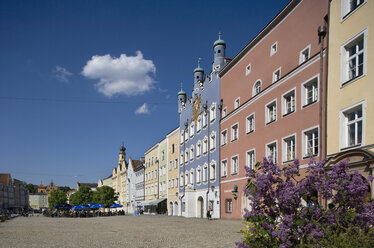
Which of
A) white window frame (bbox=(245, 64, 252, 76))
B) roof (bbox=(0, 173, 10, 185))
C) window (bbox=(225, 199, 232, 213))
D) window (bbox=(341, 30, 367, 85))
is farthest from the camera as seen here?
roof (bbox=(0, 173, 10, 185))

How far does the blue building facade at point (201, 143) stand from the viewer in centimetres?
3856

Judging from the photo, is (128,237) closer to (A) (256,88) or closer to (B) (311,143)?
(B) (311,143)

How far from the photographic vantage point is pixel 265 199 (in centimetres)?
799

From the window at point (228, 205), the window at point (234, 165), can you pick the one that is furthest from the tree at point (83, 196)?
the window at point (234, 165)

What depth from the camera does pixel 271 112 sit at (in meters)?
26.8

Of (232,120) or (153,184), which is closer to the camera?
(232,120)

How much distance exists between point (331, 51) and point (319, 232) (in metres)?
13.4

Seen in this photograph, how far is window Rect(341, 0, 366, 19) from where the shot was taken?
54.9ft

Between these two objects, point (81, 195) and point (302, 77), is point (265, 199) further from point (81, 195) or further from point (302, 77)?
point (81, 195)

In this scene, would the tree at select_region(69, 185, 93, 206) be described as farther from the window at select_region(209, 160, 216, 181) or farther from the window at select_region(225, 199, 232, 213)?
the window at select_region(225, 199, 232, 213)

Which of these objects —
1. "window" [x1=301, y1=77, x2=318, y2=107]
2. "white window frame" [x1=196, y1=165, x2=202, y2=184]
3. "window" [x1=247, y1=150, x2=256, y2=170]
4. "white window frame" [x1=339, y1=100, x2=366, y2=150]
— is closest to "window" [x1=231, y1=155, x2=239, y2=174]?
"window" [x1=247, y1=150, x2=256, y2=170]

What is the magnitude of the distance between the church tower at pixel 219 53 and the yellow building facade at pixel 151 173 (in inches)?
1144

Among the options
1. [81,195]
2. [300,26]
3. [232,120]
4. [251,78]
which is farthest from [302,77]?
[81,195]

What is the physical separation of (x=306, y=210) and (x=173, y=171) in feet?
160
